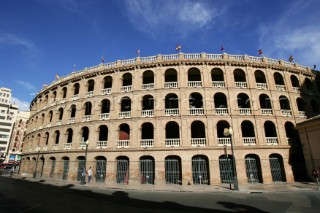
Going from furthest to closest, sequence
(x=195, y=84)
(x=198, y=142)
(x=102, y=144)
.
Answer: (x=195, y=84) < (x=102, y=144) < (x=198, y=142)

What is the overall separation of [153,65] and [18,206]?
1980cm

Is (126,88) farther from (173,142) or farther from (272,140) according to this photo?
(272,140)

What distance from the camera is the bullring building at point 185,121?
69.2ft

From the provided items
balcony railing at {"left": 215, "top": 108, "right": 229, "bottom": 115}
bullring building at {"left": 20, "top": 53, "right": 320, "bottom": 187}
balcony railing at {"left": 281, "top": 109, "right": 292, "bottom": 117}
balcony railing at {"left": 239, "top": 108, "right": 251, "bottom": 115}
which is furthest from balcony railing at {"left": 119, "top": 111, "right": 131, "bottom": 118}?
balcony railing at {"left": 281, "top": 109, "right": 292, "bottom": 117}

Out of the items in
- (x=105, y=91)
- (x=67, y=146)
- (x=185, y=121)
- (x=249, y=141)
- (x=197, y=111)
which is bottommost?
(x=67, y=146)

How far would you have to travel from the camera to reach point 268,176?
20562 millimetres

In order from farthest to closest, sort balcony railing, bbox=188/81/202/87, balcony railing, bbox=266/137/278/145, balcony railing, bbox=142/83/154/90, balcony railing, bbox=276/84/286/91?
balcony railing, bbox=276/84/286/91 → balcony railing, bbox=142/83/154/90 → balcony railing, bbox=188/81/202/87 → balcony railing, bbox=266/137/278/145

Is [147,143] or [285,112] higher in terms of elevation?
[285,112]

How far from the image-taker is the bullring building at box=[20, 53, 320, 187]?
2109cm

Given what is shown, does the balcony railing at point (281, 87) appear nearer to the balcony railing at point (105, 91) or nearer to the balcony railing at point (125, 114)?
the balcony railing at point (125, 114)

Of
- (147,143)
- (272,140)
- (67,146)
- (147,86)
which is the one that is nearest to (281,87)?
(272,140)

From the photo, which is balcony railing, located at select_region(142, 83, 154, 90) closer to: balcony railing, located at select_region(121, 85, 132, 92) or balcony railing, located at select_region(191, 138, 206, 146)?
balcony railing, located at select_region(121, 85, 132, 92)

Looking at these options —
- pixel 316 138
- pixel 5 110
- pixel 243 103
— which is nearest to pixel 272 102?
pixel 243 103

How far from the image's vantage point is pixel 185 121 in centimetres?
2198
